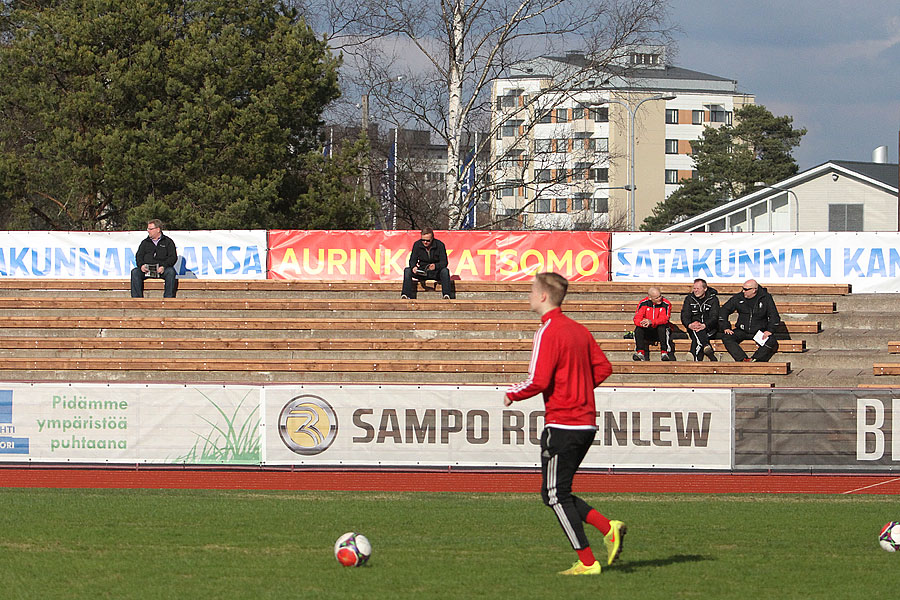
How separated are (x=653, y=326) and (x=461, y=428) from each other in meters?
5.90

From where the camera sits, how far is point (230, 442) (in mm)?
14602

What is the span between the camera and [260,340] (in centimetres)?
2083

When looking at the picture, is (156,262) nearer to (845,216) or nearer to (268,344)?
(268,344)

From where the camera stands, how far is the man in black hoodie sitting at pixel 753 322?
1889 centimetres

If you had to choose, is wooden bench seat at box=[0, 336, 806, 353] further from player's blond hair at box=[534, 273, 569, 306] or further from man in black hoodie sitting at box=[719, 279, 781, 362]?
player's blond hair at box=[534, 273, 569, 306]

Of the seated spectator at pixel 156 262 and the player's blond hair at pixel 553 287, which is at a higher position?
the seated spectator at pixel 156 262

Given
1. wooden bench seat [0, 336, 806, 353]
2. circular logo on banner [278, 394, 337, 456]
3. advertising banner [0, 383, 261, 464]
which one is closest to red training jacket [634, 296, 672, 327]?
wooden bench seat [0, 336, 806, 353]

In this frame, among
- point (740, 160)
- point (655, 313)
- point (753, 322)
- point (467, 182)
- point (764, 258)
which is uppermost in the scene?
point (740, 160)

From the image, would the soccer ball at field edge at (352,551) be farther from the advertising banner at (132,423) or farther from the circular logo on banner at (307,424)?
the advertising banner at (132,423)

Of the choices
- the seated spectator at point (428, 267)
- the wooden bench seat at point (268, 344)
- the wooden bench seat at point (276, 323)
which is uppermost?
the seated spectator at point (428, 267)


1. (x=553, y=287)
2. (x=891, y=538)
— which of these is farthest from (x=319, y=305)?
(x=553, y=287)

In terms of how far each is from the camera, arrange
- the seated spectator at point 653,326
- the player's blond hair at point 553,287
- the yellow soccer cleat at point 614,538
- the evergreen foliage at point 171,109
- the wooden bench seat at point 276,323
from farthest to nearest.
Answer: the evergreen foliage at point 171,109
the wooden bench seat at point 276,323
the seated spectator at point 653,326
the yellow soccer cleat at point 614,538
the player's blond hair at point 553,287

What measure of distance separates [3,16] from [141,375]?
18884mm

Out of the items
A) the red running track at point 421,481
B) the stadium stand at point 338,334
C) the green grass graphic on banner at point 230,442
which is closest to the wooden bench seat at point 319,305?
the stadium stand at point 338,334
